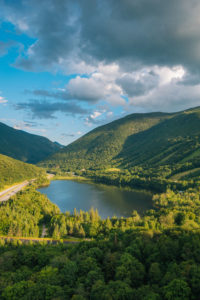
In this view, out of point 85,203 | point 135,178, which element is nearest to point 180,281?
point 85,203

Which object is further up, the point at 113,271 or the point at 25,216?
the point at 113,271

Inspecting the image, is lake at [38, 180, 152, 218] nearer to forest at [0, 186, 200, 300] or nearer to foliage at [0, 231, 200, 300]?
forest at [0, 186, 200, 300]

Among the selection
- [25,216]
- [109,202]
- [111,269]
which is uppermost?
[111,269]

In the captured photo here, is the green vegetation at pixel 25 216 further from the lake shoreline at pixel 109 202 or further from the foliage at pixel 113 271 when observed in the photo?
the foliage at pixel 113 271

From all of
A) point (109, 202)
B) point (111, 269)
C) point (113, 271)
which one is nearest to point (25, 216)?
point (111, 269)

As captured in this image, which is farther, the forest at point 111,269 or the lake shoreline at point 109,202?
the lake shoreline at point 109,202

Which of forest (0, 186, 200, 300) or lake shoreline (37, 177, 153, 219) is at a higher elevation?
forest (0, 186, 200, 300)

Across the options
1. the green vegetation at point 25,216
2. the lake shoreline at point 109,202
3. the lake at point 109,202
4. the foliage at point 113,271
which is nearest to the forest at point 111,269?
the foliage at point 113,271

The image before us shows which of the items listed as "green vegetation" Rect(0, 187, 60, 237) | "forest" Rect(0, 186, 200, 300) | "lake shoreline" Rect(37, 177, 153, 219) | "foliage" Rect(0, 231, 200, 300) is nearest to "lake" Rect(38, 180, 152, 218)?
"lake shoreline" Rect(37, 177, 153, 219)

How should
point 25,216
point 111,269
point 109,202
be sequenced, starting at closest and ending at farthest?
point 111,269
point 25,216
point 109,202

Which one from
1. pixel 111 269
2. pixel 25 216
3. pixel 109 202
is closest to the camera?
pixel 111 269

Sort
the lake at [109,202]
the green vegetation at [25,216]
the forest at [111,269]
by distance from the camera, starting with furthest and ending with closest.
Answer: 1. the lake at [109,202]
2. the green vegetation at [25,216]
3. the forest at [111,269]

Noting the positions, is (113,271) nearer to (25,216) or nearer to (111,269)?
(111,269)
